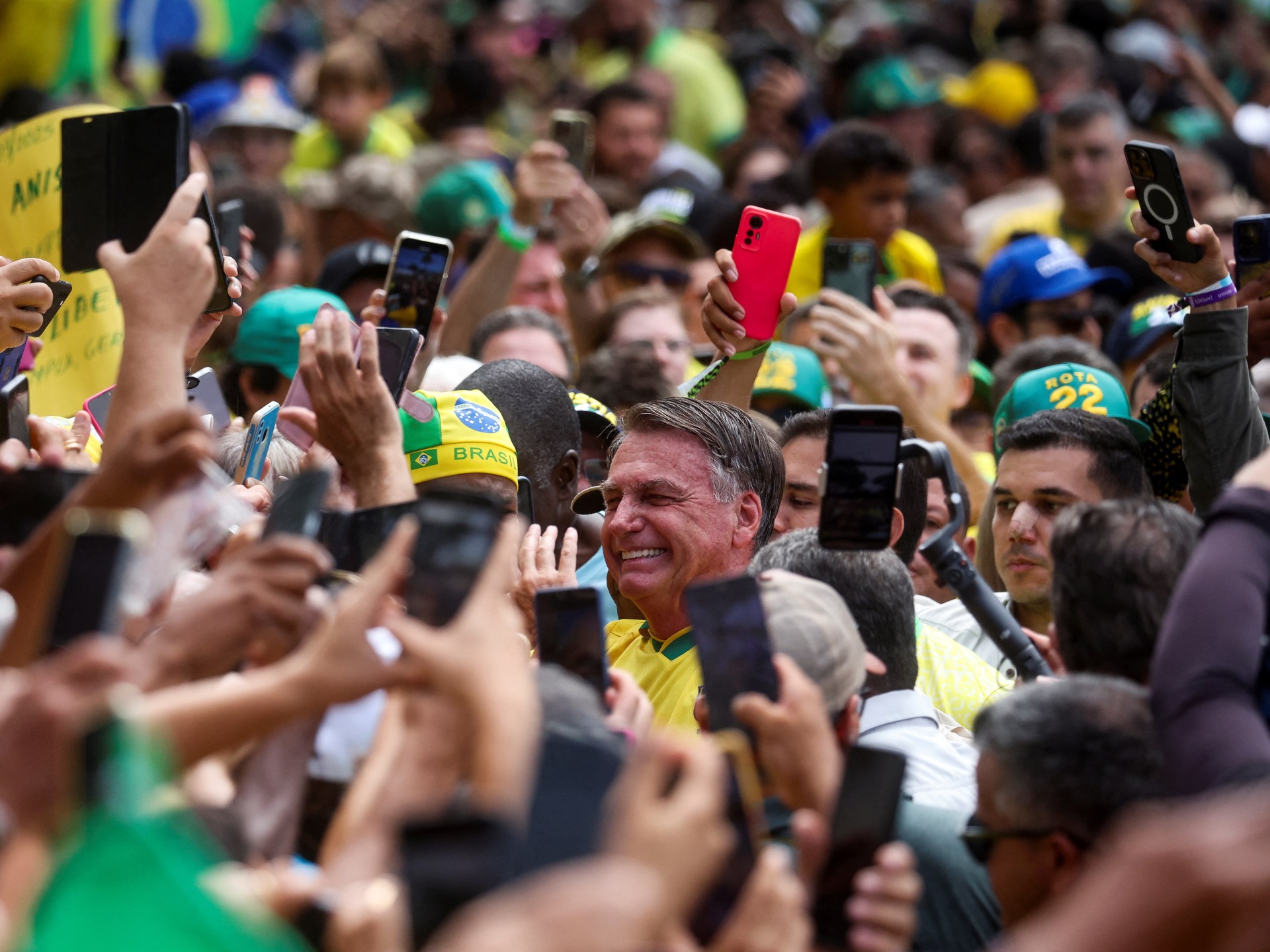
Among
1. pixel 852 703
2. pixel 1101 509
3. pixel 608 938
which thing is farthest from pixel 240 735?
pixel 1101 509

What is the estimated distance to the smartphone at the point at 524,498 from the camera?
15.5 feet

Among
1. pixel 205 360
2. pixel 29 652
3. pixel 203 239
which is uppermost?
pixel 203 239

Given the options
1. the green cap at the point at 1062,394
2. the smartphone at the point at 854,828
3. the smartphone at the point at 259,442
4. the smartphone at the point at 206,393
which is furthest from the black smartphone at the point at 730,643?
the green cap at the point at 1062,394

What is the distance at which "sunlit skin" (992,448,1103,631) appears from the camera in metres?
4.46

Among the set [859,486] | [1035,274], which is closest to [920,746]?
[859,486]

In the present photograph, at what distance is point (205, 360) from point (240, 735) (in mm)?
4715

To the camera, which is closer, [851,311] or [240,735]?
[240,735]

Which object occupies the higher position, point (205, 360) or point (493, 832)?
point (493, 832)

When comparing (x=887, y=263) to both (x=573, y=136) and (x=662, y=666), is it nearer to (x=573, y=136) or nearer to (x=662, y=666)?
(x=573, y=136)

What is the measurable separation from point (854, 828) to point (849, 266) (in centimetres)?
389

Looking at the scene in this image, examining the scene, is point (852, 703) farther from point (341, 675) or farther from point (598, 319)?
point (598, 319)

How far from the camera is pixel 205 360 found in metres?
6.64

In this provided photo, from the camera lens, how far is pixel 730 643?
267 cm

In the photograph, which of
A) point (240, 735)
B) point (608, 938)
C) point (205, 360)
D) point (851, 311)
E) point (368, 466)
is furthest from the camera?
point (205, 360)
